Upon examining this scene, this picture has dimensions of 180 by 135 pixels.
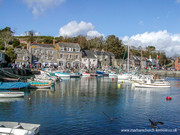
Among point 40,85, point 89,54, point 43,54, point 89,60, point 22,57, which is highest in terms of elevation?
point 89,54

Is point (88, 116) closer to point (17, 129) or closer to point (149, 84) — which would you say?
point (17, 129)

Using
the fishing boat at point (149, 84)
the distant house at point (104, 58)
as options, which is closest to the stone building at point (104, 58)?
the distant house at point (104, 58)

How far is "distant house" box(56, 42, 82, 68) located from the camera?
8562 centimetres

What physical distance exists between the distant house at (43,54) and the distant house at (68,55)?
208 centimetres

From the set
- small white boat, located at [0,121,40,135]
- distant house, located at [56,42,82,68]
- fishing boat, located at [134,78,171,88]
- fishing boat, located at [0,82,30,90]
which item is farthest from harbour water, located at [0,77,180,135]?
distant house, located at [56,42,82,68]

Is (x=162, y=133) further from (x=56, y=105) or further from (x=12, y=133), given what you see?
(x=56, y=105)

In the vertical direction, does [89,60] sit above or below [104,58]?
below

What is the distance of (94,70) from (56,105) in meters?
66.8

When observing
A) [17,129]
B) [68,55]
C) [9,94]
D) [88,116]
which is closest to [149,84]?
[88,116]

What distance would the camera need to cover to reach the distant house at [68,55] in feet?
281

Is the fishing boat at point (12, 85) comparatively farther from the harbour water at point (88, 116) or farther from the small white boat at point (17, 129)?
the small white boat at point (17, 129)

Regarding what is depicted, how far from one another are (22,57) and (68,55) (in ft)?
65.6

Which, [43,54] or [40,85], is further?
[43,54]

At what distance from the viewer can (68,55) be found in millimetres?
87250
